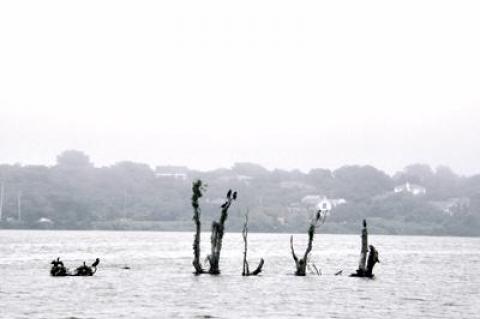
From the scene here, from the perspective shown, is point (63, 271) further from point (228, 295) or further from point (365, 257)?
point (365, 257)

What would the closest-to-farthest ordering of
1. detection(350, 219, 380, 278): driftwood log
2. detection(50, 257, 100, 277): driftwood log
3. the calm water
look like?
1. the calm water
2. detection(350, 219, 380, 278): driftwood log
3. detection(50, 257, 100, 277): driftwood log

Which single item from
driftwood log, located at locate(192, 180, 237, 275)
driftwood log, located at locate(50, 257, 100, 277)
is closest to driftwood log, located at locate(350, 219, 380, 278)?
driftwood log, located at locate(192, 180, 237, 275)

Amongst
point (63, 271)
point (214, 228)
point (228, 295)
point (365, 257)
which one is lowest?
point (228, 295)

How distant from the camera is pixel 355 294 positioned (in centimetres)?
6662

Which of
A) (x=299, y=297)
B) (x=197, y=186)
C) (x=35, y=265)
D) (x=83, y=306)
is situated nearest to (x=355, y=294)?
(x=299, y=297)

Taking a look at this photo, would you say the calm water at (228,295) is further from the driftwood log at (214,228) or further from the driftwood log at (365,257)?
the driftwood log at (214,228)

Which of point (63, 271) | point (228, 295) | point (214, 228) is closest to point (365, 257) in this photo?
point (214, 228)

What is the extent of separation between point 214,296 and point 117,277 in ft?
67.7

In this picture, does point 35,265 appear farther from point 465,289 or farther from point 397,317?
point 397,317

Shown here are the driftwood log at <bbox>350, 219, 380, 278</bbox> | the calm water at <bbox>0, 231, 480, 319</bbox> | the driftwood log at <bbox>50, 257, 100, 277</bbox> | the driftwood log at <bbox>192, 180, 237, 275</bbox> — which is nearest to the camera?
the calm water at <bbox>0, 231, 480, 319</bbox>

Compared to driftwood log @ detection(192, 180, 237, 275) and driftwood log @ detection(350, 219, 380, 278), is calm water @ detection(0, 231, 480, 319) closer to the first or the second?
driftwood log @ detection(350, 219, 380, 278)

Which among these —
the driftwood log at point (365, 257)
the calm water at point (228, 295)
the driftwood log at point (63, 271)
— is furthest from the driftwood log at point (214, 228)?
the driftwood log at point (365, 257)

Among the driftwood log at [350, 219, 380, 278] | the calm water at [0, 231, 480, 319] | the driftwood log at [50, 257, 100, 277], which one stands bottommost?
the calm water at [0, 231, 480, 319]

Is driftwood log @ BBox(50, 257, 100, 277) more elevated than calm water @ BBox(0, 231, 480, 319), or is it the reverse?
driftwood log @ BBox(50, 257, 100, 277)
